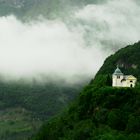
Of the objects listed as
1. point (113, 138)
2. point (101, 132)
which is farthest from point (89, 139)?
point (113, 138)

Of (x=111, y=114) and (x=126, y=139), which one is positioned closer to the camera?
(x=126, y=139)

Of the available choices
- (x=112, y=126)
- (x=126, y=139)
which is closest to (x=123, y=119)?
(x=112, y=126)

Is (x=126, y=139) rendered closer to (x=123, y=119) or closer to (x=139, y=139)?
(x=139, y=139)

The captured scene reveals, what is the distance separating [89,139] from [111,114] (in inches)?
508

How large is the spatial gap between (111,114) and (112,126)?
14.3 feet

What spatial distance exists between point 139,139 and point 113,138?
817cm

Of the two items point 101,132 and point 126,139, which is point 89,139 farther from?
point 126,139

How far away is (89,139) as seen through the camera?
19312cm

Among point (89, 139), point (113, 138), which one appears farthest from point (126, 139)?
point (89, 139)

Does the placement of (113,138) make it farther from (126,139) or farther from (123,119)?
(123,119)

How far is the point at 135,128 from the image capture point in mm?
188875

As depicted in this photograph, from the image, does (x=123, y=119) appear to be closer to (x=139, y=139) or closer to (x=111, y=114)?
(x=111, y=114)

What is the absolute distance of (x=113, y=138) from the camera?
178 m

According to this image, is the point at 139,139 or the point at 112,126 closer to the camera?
the point at 139,139
